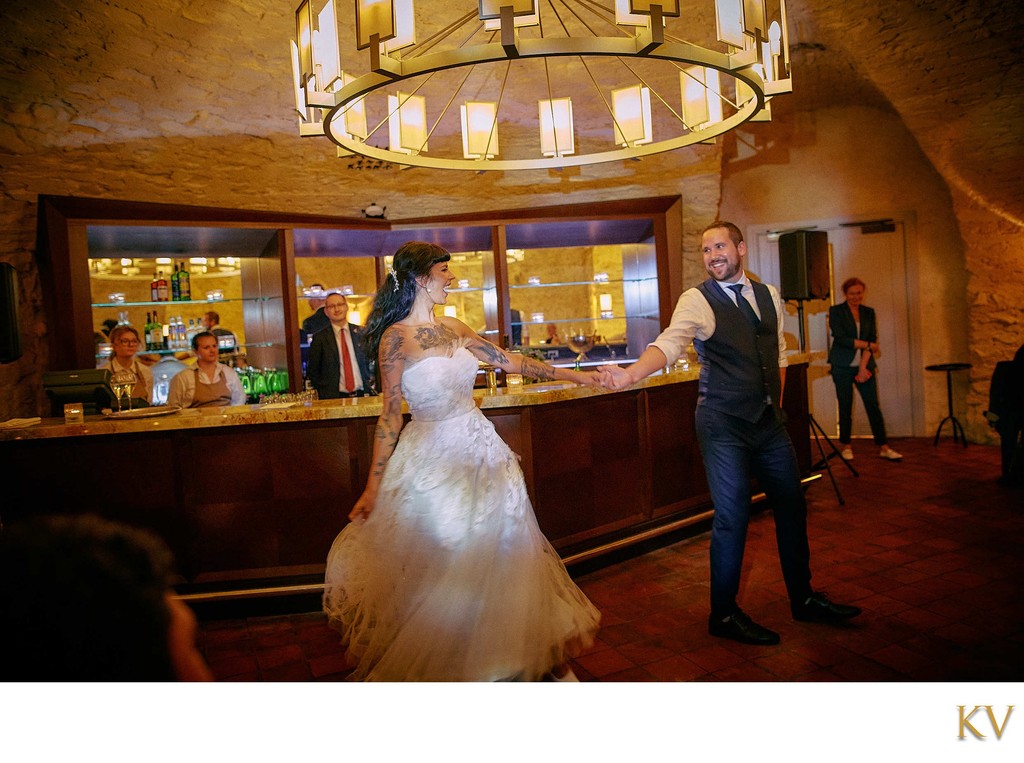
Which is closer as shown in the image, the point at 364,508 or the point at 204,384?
the point at 364,508

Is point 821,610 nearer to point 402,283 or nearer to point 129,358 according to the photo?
point 402,283

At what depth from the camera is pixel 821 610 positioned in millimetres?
3039

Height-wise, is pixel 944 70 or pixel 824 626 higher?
pixel 944 70

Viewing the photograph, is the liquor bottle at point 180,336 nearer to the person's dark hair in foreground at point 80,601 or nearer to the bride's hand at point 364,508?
the bride's hand at point 364,508

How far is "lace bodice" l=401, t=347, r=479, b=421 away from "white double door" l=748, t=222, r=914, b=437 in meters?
5.96

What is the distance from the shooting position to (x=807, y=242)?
18.1 feet

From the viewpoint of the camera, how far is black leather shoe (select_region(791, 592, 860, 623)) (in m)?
3.02

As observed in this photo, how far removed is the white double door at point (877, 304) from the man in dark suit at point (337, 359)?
4.61 meters

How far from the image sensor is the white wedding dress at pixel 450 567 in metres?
2.43

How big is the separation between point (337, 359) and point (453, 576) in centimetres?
356

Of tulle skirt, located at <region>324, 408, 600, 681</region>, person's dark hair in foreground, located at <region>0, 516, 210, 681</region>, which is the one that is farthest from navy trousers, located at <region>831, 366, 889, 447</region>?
person's dark hair in foreground, located at <region>0, 516, 210, 681</region>

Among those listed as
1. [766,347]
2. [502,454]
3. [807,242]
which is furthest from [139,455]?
[807,242]

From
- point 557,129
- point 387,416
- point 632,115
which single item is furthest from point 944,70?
point 387,416

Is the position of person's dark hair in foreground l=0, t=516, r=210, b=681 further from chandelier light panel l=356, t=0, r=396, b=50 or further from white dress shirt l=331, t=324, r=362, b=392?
white dress shirt l=331, t=324, r=362, b=392
